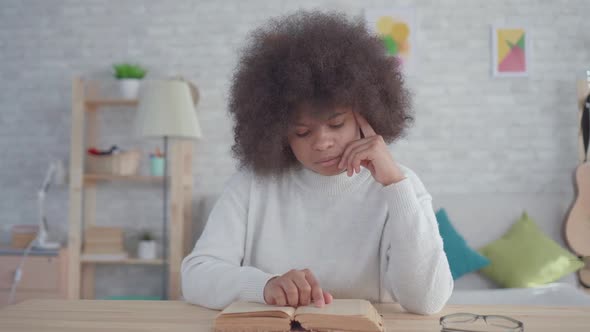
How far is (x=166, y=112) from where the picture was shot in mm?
3316

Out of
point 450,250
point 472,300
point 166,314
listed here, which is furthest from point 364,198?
point 450,250

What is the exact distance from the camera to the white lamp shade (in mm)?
3301

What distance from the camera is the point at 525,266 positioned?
9.88 feet

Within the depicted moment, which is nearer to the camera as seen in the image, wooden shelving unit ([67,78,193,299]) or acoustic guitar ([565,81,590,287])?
acoustic guitar ([565,81,590,287])

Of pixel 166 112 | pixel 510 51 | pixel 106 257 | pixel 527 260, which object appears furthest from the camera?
pixel 510 51

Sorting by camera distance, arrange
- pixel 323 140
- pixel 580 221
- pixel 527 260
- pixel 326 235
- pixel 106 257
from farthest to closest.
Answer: pixel 106 257
pixel 580 221
pixel 527 260
pixel 326 235
pixel 323 140

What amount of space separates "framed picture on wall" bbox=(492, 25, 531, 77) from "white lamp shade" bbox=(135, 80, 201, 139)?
6.32ft

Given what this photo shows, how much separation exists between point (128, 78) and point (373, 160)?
261cm

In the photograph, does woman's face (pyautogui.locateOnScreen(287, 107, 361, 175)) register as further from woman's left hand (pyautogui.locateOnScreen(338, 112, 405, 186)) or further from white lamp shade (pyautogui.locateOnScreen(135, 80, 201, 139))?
white lamp shade (pyautogui.locateOnScreen(135, 80, 201, 139))

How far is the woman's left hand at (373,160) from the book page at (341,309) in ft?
1.18

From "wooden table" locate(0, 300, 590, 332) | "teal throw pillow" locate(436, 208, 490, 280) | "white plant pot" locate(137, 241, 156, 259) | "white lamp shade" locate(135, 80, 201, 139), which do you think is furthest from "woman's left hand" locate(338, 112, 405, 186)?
"white plant pot" locate(137, 241, 156, 259)

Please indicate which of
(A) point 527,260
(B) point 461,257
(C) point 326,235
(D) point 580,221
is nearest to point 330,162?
(C) point 326,235

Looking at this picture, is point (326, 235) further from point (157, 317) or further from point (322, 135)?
point (157, 317)

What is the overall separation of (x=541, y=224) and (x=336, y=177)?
220 centimetres
